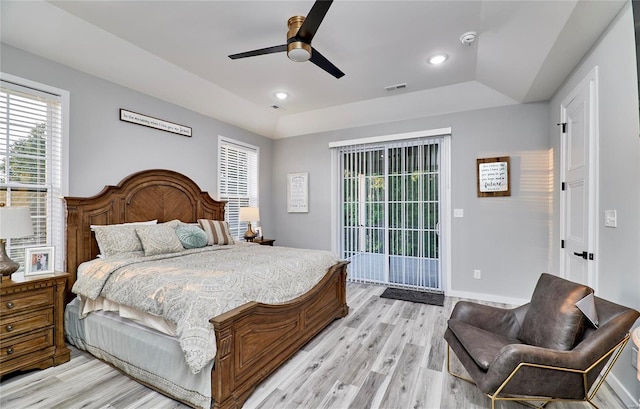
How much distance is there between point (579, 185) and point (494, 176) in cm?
122

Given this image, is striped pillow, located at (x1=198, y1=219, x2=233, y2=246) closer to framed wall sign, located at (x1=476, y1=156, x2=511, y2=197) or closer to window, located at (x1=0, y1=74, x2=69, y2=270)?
window, located at (x1=0, y1=74, x2=69, y2=270)

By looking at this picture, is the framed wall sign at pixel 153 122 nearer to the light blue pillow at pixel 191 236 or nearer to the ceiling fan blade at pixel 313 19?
the light blue pillow at pixel 191 236

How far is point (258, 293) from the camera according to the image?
212 centimetres

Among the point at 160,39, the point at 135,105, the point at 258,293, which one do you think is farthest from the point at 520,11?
the point at 135,105

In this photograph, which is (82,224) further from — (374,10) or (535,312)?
(535,312)

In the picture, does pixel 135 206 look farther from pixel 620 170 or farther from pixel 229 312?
pixel 620 170

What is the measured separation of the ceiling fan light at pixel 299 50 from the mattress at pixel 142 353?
2227 millimetres

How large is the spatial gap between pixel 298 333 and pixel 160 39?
3062 mm

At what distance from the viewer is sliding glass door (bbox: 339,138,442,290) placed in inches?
171

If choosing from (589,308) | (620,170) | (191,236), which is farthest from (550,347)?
(191,236)

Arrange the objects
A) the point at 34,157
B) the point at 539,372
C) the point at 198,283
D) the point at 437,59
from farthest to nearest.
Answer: the point at 437,59 → the point at 34,157 → the point at 198,283 → the point at 539,372

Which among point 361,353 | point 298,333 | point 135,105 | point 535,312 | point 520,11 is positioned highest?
point 520,11

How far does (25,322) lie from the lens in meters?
2.19

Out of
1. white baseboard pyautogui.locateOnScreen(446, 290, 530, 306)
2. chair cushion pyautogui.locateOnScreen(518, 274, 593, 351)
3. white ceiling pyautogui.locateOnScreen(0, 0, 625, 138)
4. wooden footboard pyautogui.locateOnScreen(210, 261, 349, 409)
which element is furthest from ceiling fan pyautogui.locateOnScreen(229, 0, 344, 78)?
white baseboard pyautogui.locateOnScreen(446, 290, 530, 306)
